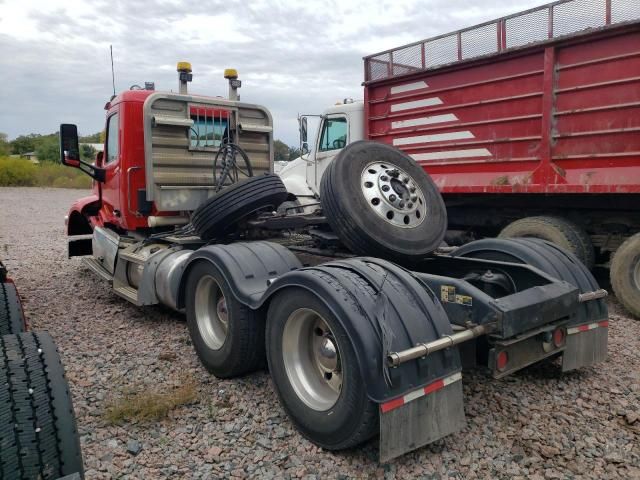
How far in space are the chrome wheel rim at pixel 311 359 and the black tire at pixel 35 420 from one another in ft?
4.28

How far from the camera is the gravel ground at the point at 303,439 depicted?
8.85 ft

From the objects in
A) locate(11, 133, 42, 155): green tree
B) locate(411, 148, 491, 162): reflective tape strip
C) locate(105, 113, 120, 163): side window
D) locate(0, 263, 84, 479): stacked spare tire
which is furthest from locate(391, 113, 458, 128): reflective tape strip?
locate(11, 133, 42, 155): green tree

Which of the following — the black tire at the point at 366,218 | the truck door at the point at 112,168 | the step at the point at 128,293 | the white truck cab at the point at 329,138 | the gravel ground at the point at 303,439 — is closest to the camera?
the gravel ground at the point at 303,439

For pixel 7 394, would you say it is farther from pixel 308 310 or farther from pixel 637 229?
pixel 637 229

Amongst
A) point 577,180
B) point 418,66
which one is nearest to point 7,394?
point 577,180

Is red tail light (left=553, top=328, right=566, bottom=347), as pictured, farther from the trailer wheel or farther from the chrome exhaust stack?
the chrome exhaust stack

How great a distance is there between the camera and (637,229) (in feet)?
19.8

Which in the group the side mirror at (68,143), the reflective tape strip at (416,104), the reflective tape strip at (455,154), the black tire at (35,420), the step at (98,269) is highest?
the reflective tape strip at (416,104)

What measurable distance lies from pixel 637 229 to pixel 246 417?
16.4 feet

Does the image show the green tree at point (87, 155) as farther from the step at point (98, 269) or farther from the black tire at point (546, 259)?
the black tire at point (546, 259)

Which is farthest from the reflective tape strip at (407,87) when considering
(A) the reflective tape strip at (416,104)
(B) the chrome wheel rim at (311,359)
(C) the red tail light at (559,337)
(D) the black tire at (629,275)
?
(B) the chrome wheel rim at (311,359)

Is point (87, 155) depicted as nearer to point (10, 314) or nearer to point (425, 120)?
point (425, 120)

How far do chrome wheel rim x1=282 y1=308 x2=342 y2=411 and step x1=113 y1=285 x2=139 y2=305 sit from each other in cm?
269

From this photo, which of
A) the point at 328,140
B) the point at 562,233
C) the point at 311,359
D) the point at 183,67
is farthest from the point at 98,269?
the point at 562,233
